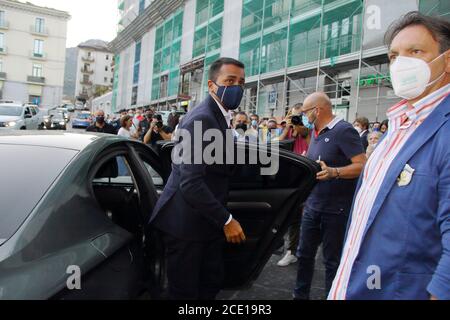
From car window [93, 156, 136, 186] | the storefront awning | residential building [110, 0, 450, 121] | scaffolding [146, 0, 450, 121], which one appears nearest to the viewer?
car window [93, 156, 136, 186]

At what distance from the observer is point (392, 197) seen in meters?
1.35

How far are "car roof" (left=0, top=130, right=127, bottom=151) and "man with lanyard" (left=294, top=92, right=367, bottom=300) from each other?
1.65 metres

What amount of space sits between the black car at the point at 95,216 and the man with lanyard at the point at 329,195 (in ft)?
1.97

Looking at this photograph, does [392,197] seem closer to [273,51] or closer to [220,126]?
[220,126]

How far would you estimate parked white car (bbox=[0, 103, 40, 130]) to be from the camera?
47.0 feet

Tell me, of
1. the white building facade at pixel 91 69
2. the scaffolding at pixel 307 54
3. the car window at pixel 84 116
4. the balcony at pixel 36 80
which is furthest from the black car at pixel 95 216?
the white building facade at pixel 91 69

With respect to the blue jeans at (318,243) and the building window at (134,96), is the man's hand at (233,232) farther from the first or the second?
the building window at (134,96)

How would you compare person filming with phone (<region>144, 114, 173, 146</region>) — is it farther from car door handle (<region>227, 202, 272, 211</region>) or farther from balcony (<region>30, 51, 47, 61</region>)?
balcony (<region>30, 51, 47, 61</region>)

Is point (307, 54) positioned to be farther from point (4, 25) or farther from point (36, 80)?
point (4, 25)

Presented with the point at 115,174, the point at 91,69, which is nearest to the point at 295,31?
the point at 115,174

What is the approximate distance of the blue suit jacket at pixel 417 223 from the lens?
121 cm

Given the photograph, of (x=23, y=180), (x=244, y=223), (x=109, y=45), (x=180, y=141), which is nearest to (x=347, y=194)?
(x=244, y=223)

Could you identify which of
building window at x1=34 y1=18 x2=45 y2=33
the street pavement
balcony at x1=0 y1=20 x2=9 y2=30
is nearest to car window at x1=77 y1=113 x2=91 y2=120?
the street pavement

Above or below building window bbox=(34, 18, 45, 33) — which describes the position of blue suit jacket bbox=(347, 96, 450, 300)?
below
